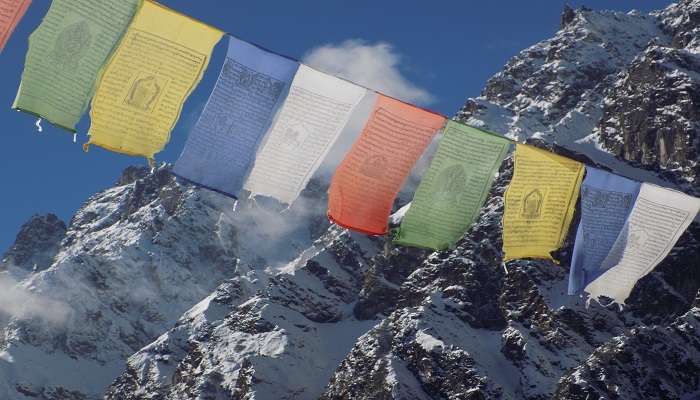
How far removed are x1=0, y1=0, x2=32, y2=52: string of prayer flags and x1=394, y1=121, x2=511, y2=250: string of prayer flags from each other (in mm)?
9436

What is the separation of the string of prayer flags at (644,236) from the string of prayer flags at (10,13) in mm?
14602

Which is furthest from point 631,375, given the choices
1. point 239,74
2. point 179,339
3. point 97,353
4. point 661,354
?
point 97,353

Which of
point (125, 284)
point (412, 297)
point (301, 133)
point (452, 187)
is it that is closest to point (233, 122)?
point (301, 133)

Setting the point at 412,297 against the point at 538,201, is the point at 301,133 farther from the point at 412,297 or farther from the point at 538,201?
the point at 412,297

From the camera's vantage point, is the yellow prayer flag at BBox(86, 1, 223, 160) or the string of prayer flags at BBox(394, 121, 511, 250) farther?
the string of prayer flags at BBox(394, 121, 511, 250)

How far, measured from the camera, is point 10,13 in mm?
20438

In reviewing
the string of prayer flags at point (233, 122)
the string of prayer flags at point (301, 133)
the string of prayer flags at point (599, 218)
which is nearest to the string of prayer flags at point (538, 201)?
the string of prayer flags at point (599, 218)

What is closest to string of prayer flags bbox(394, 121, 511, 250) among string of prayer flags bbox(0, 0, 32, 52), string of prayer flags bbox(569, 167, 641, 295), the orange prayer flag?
the orange prayer flag

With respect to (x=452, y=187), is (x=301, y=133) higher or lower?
lower

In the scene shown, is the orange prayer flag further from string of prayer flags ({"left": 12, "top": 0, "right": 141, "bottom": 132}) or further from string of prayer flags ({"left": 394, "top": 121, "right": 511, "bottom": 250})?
string of prayer flags ({"left": 12, "top": 0, "right": 141, "bottom": 132})

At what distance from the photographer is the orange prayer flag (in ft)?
79.9

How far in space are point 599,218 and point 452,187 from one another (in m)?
3.84

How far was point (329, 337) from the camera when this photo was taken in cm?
12338

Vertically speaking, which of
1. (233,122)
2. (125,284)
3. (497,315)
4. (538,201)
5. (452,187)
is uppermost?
(538,201)
